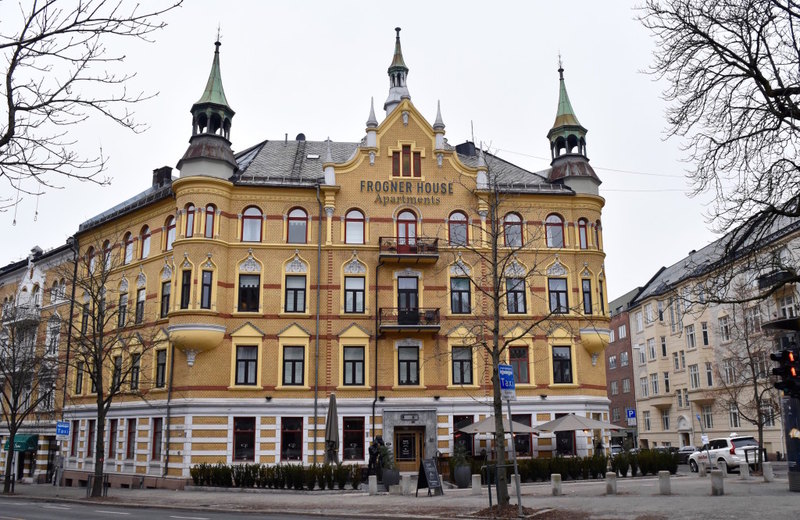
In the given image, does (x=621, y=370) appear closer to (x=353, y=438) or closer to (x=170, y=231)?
(x=353, y=438)

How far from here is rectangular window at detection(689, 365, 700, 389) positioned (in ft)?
194

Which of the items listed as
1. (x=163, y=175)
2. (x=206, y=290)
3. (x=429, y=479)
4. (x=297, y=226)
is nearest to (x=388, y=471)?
(x=429, y=479)

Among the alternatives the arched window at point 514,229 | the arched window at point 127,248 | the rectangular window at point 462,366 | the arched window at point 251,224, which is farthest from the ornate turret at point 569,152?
the arched window at point 127,248

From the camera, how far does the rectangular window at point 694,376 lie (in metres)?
59.1

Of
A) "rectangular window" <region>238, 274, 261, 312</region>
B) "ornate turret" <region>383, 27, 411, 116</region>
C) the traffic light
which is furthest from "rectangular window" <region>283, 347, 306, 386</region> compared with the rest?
the traffic light

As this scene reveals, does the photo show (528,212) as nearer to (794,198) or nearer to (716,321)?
(794,198)

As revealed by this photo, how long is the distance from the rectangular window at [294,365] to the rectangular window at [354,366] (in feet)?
6.77

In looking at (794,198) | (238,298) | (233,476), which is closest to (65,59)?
(794,198)

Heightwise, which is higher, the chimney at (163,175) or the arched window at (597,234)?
the chimney at (163,175)

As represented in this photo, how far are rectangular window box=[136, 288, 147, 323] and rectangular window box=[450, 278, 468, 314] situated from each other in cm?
1579

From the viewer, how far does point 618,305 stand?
8369 cm

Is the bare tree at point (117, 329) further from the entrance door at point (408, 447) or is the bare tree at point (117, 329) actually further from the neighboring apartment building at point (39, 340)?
the entrance door at point (408, 447)

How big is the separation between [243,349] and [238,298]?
2466 millimetres

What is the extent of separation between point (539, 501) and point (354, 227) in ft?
59.8
